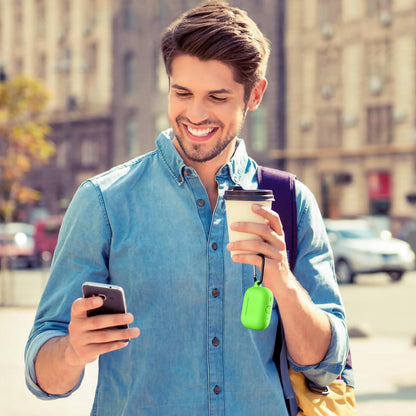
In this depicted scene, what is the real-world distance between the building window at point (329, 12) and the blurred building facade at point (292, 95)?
0.05 metres

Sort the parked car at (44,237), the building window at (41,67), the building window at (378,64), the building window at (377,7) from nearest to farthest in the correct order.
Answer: the parked car at (44,237) → the building window at (378,64) → the building window at (377,7) → the building window at (41,67)

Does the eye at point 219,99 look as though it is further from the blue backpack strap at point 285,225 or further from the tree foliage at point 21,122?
the tree foliage at point 21,122

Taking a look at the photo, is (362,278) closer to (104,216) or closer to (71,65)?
(104,216)

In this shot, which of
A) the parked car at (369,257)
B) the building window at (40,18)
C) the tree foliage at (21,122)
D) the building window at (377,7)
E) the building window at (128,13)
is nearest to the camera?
the parked car at (369,257)

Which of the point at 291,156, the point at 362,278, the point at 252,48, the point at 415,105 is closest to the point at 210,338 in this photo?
the point at 252,48

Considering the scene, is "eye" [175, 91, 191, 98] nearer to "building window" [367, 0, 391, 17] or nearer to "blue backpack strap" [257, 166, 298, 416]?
"blue backpack strap" [257, 166, 298, 416]

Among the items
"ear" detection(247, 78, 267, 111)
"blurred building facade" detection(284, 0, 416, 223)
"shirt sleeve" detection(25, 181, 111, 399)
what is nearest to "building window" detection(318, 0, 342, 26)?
"blurred building facade" detection(284, 0, 416, 223)

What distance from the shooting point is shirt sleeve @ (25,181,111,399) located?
89.4 inches

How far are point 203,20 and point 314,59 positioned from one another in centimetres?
4033

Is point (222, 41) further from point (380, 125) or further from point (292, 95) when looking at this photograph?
point (292, 95)

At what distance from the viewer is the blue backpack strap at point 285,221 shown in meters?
2.37

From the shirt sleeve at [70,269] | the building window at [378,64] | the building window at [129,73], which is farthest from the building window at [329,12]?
the shirt sleeve at [70,269]

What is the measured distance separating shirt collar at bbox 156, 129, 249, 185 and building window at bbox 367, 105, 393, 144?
3712 centimetres

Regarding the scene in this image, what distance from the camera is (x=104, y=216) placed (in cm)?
235
